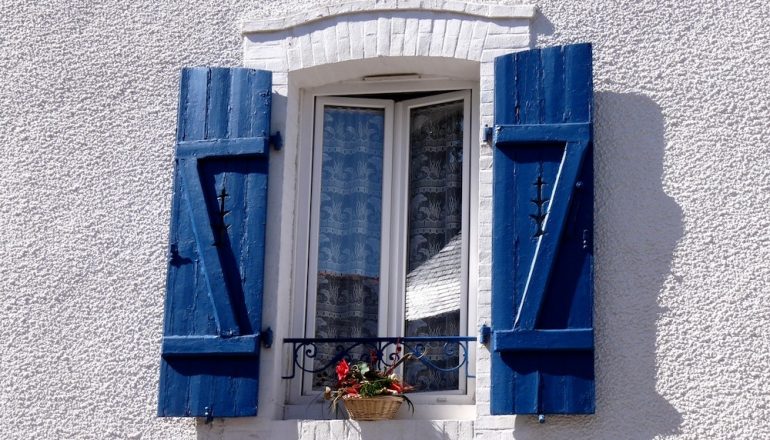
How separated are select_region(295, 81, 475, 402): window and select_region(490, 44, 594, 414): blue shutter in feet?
1.58

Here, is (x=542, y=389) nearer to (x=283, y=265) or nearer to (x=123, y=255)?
(x=283, y=265)

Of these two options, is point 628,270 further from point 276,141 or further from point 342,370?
point 276,141

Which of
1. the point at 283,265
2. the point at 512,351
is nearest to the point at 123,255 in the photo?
the point at 283,265

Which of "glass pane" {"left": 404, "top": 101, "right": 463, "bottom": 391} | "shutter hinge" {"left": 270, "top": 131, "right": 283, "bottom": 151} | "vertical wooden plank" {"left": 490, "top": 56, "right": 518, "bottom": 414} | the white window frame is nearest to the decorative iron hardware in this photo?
"shutter hinge" {"left": 270, "top": 131, "right": 283, "bottom": 151}

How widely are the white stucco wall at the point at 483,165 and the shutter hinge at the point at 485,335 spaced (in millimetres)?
381

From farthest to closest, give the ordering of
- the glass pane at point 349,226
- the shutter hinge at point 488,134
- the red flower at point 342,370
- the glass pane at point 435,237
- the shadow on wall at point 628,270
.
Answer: the glass pane at point 349,226 < the glass pane at point 435,237 < the shutter hinge at point 488,134 < the red flower at point 342,370 < the shadow on wall at point 628,270

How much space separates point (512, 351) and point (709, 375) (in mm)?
926

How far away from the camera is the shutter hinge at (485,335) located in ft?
23.9

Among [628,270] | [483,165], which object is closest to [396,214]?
[483,165]

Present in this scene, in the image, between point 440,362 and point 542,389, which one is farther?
point 440,362

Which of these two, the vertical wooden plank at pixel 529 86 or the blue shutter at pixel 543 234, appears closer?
the blue shutter at pixel 543 234

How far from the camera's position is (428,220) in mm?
7934

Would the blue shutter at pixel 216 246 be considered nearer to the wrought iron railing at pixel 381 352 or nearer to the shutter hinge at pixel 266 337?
the shutter hinge at pixel 266 337

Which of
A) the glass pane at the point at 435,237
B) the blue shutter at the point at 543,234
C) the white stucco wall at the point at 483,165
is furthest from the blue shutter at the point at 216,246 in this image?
the blue shutter at the point at 543,234
